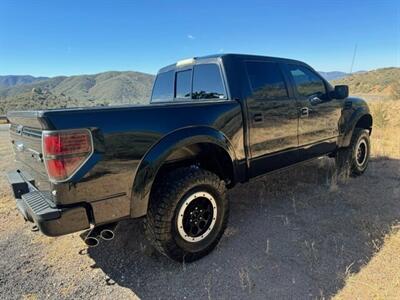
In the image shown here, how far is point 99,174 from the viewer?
2371 mm

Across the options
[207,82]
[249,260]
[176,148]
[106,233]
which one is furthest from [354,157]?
[106,233]

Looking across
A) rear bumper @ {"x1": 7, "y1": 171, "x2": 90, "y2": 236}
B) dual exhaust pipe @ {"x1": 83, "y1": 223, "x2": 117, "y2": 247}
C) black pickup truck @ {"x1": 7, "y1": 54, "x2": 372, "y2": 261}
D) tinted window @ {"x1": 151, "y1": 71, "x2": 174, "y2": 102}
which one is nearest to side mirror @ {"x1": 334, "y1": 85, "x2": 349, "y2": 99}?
black pickup truck @ {"x1": 7, "y1": 54, "x2": 372, "y2": 261}

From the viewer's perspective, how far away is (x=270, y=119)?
375 cm

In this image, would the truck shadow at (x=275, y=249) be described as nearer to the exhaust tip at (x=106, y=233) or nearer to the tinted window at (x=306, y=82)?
the exhaust tip at (x=106, y=233)

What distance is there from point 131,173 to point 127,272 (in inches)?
41.6

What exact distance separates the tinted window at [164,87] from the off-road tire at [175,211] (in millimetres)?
1839

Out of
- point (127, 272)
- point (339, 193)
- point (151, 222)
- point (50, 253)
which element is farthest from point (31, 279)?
point (339, 193)

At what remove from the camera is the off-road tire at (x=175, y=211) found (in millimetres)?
2799

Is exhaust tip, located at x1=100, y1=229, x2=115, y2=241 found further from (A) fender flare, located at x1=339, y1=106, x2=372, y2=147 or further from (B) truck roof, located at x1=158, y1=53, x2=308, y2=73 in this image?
(A) fender flare, located at x1=339, y1=106, x2=372, y2=147

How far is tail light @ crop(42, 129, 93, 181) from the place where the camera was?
7.24 feet

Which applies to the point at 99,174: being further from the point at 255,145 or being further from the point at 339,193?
the point at 339,193

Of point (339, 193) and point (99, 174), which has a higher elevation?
point (99, 174)

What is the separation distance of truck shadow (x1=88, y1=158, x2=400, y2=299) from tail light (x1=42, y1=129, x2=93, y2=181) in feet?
3.91

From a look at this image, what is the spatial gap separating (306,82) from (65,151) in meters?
3.53
